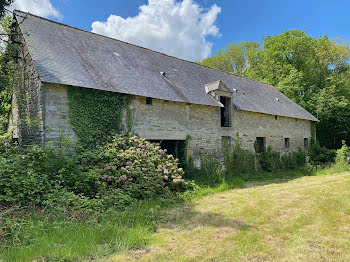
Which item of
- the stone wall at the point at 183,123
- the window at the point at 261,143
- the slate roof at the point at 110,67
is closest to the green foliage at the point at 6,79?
the slate roof at the point at 110,67

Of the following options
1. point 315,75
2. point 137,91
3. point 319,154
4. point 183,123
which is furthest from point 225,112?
point 315,75

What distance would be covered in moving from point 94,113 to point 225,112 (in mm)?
7047

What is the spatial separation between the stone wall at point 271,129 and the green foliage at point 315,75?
4728mm

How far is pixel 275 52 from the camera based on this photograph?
24125 mm

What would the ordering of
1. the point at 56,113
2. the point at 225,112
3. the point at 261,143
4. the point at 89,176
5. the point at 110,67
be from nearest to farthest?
1. the point at 89,176
2. the point at 56,113
3. the point at 110,67
4. the point at 225,112
5. the point at 261,143

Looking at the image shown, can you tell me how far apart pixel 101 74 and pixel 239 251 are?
7230mm

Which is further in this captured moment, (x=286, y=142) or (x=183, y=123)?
(x=286, y=142)

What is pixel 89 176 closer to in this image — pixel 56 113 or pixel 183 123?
pixel 56 113

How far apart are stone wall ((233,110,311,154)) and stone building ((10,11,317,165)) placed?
0.18 feet

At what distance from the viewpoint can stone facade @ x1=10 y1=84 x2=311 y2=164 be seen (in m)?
7.18

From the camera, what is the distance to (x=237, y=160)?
12.1 metres

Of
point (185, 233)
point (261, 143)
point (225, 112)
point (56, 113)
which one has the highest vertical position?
point (225, 112)

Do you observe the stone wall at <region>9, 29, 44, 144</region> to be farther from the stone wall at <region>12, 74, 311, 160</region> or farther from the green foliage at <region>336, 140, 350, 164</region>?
the green foliage at <region>336, 140, 350, 164</region>

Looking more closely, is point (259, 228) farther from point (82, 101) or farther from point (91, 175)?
point (82, 101)
